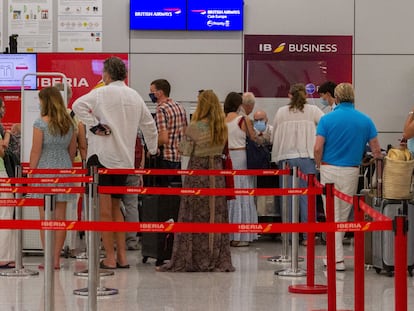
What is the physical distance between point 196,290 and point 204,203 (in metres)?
1.21

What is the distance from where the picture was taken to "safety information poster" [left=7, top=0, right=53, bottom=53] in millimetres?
13172

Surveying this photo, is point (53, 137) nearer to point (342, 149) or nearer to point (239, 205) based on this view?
point (342, 149)

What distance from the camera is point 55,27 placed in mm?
13188

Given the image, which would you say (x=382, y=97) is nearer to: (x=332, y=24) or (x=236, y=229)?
(x=332, y=24)

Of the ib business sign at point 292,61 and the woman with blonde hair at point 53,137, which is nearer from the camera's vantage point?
the woman with blonde hair at point 53,137

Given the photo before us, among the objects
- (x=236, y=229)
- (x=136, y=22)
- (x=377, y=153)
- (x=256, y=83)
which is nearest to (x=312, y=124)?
(x=377, y=153)

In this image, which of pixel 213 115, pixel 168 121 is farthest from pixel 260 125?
pixel 213 115

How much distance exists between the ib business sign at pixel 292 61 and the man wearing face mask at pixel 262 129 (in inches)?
64.0

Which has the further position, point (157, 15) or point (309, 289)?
point (157, 15)

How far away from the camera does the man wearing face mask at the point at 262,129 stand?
10895 millimetres

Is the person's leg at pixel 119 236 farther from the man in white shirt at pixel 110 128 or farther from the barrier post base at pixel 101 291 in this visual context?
the barrier post base at pixel 101 291

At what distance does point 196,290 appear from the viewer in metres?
7.40

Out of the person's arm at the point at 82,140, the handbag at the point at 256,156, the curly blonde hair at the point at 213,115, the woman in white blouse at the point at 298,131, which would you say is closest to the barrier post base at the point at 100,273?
the person's arm at the point at 82,140

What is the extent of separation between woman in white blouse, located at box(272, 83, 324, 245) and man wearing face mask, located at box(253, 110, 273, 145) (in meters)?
0.43
